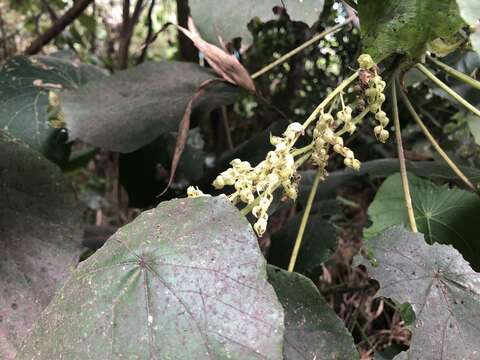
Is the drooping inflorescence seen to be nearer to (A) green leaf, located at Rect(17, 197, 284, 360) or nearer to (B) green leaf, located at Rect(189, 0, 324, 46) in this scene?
(A) green leaf, located at Rect(17, 197, 284, 360)

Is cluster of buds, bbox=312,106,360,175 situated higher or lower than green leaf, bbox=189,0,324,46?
lower

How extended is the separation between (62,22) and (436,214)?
119 centimetres

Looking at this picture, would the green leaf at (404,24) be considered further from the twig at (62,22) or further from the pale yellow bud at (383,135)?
the twig at (62,22)

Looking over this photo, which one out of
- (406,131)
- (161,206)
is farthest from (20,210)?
(406,131)

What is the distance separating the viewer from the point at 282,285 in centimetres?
60

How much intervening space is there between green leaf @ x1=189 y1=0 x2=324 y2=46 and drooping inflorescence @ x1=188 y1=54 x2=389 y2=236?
5.8 inches

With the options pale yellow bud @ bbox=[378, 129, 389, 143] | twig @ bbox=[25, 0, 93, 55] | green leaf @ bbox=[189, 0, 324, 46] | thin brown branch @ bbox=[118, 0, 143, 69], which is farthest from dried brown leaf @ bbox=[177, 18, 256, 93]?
thin brown branch @ bbox=[118, 0, 143, 69]

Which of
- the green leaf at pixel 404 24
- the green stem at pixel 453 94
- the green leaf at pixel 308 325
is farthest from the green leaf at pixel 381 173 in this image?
the green leaf at pixel 308 325

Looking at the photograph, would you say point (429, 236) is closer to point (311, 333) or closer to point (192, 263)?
point (311, 333)

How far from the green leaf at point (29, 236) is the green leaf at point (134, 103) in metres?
0.15

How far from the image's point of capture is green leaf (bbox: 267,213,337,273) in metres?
1.08

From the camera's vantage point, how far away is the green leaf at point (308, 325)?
0.56m

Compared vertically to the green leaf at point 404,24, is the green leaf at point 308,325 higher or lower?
lower

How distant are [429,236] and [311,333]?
35cm
